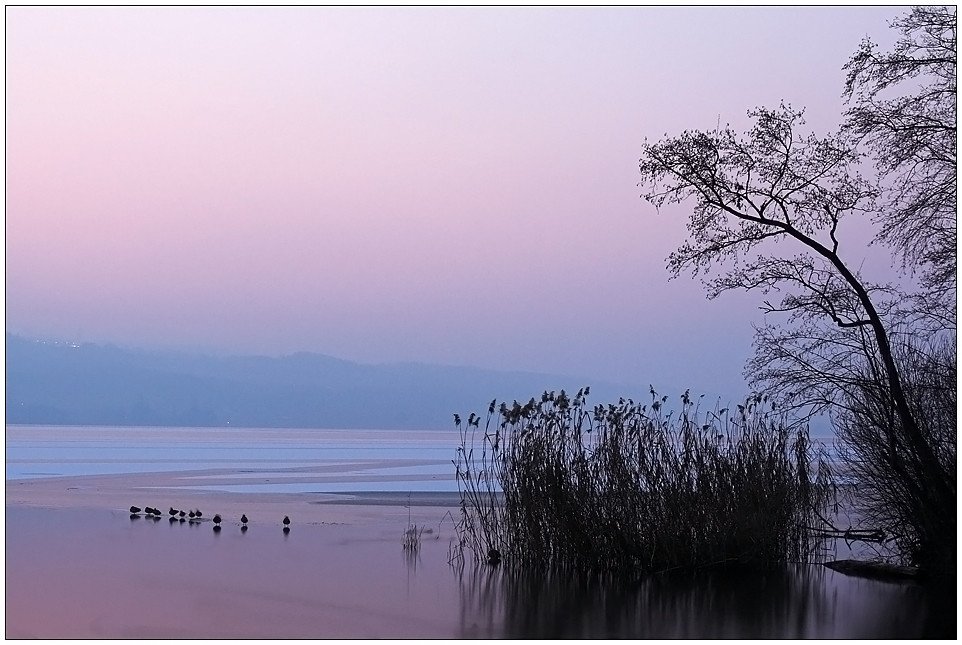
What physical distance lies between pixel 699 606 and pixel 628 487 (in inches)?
69.9

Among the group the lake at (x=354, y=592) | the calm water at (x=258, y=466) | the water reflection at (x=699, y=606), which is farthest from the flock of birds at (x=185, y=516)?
the calm water at (x=258, y=466)

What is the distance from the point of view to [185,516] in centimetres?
1605

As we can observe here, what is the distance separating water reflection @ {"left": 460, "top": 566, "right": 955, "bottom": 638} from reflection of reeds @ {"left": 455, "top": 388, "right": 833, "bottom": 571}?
1.01 ft

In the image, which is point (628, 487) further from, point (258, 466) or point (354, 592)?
point (258, 466)

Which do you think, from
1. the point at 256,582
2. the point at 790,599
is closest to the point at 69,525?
the point at 256,582

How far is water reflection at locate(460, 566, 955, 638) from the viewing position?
890 cm

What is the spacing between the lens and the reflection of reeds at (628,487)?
11.3 metres

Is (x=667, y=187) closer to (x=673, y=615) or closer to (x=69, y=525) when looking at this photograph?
(x=673, y=615)

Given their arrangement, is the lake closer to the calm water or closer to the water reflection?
the water reflection

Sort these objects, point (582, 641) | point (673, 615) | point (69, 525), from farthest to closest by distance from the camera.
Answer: point (69, 525), point (673, 615), point (582, 641)

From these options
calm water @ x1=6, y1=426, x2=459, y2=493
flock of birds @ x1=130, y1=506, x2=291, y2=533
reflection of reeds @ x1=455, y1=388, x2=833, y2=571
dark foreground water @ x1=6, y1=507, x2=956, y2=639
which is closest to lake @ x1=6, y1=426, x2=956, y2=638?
dark foreground water @ x1=6, y1=507, x2=956, y2=639

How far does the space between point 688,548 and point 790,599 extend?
4.63 ft

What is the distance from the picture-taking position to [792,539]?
40.7 feet

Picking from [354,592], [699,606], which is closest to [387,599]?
[354,592]
